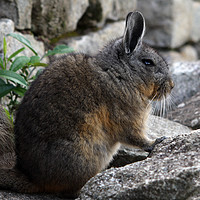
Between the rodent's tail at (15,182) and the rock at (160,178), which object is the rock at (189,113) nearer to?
the rock at (160,178)

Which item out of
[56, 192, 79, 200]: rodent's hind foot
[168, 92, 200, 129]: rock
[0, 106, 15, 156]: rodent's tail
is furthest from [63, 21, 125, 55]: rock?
[56, 192, 79, 200]: rodent's hind foot

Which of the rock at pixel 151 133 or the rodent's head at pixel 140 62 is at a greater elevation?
the rodent's head at pixel 140 62

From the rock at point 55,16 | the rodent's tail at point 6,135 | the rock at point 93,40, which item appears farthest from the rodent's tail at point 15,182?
the rock at point 93,40

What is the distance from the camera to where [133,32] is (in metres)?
4.69

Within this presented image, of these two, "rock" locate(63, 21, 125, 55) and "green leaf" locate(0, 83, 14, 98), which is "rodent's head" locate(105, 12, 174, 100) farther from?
"rock" locate(63, 21, 125, 55)

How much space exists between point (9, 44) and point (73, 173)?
245 cm

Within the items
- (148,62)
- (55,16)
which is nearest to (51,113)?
(148,62)

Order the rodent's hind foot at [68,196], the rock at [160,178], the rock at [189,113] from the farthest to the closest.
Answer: the rock at [189,113]
the rodent's hind foot at [68,196]
the rock at [160,178]

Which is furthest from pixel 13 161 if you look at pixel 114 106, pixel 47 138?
pixel 114 106

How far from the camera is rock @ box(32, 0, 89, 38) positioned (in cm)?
624

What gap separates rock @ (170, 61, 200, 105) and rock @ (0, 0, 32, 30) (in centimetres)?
267

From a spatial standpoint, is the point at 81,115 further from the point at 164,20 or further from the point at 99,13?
the point at 164,20

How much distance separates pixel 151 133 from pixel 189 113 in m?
1.02

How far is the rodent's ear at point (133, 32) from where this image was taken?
457cm
